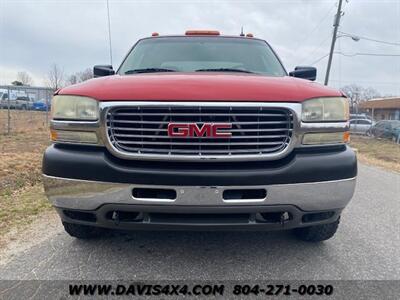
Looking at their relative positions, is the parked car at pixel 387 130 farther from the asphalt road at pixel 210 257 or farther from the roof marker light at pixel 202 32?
the asphalt road at pixel 210 257

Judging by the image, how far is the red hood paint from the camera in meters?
2.32

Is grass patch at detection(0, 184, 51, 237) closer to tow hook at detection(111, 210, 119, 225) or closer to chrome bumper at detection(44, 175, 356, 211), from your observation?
chrome bumper at detection(44, 175, 356, 211)

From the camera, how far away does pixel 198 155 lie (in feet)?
7.63

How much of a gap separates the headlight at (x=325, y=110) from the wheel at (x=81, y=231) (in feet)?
6.77

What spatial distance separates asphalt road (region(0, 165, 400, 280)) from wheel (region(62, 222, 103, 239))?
6 cm

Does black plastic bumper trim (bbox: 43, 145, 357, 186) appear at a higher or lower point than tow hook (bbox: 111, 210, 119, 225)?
higher

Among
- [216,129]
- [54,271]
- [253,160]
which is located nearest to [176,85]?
[216,129]

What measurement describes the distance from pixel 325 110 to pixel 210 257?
1495mm

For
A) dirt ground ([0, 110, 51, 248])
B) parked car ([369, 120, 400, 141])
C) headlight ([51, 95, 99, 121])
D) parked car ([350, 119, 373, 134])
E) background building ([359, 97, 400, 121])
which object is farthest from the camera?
background building ([359, 97, 400, 121])

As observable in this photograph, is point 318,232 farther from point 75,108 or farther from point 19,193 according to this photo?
point 19,193

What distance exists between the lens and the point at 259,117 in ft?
7.80

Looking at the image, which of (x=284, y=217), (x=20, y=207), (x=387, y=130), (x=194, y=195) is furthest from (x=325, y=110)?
(x=387, y=130)

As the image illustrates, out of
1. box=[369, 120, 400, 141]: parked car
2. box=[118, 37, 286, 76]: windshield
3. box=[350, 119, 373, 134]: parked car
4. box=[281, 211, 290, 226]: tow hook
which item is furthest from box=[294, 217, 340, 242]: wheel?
box=[350, 119, 373, 134]: parked car

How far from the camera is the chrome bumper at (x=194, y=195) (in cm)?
228
